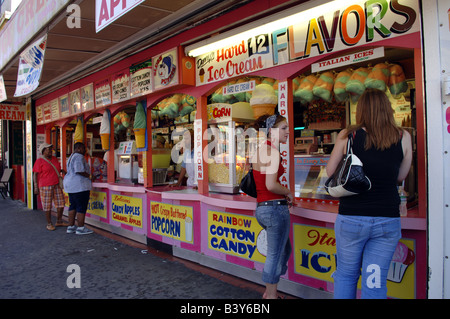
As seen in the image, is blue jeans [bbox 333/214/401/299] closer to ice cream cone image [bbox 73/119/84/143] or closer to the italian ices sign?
the italian ices sign

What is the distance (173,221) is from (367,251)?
3.57m

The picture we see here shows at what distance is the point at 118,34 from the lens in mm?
5617

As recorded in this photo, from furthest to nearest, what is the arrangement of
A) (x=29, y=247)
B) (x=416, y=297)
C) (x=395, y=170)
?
(x=29, y=247)
(x=416, y=297)
(x=395, y=170)

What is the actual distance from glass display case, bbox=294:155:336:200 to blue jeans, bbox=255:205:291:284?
0.78 metres

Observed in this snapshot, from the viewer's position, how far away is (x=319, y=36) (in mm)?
3457

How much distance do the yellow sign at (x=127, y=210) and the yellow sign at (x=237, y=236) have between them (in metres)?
2.05

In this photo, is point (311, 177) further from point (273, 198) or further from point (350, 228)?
point (350, 228)

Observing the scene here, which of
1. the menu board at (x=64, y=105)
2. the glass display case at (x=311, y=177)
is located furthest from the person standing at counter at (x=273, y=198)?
the menu board at (x=64, y=105)

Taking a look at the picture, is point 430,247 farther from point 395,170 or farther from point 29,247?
point 29,247

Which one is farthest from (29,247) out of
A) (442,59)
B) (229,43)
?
(442,59)

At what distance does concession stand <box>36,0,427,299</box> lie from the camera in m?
3.04

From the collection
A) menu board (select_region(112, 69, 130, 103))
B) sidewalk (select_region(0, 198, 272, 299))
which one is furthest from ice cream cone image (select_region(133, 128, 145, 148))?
sidewalk (select_region(0, 198, 272, 299))
